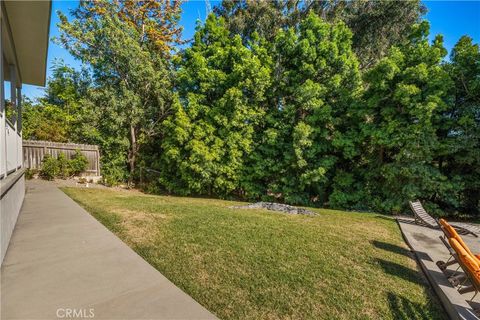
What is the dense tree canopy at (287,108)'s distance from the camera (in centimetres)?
1002

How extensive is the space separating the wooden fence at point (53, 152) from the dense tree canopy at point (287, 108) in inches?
38.7

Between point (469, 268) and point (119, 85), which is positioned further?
point (119, 85)

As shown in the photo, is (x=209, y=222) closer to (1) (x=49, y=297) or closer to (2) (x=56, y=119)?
(1) (x=49, y=297)

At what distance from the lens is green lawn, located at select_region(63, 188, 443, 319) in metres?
2.81

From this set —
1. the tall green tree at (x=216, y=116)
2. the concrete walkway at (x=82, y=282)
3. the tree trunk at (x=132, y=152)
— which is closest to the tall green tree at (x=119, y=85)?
the tree trunk at (x=132, y=152)

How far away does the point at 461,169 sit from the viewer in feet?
34.2

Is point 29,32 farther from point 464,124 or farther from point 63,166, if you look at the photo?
point 464,124

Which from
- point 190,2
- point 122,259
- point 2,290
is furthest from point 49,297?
point 190,2

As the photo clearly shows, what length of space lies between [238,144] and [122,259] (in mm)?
9963

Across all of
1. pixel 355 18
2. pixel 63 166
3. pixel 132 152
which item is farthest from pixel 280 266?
pixel 355 18

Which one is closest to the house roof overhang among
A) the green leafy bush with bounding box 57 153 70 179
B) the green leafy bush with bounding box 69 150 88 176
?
the green leafy bush with bounding box 57 153 70 179

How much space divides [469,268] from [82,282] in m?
4.65

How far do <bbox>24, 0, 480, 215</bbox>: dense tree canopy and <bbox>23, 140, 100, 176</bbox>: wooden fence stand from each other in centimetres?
98

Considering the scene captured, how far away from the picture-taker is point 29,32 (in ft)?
14.9
